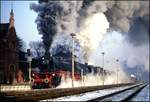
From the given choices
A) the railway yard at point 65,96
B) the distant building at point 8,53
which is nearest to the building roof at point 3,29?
the distant building at point 8,53

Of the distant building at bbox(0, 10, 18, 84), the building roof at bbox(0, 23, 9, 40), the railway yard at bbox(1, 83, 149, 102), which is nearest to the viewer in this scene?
the railway yard at bbox(1, 83, 149, 102)

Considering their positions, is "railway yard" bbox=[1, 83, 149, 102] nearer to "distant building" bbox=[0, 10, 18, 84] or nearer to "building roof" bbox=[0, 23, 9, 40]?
"distant building" bbox=[0, 10, 18, 84]

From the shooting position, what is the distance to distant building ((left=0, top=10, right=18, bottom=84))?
7144 cm

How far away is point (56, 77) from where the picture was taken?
52750 millimetres

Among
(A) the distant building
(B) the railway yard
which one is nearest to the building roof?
(A) the distant building

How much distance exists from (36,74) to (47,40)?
5.41m

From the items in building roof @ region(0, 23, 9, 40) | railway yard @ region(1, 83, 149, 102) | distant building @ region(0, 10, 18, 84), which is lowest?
railway yard @ region(1, 83, 149, 102)

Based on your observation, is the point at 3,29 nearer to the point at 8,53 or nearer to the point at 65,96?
the point at 8,53

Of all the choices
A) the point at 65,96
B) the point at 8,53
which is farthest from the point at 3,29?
the point at 65,96

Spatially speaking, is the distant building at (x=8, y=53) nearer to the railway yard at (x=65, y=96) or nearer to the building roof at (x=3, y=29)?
the building roof at (x=3, y=29)

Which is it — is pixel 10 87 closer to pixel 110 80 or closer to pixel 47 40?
pixel 47 40

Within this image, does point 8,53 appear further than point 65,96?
Yes

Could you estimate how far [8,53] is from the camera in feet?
244

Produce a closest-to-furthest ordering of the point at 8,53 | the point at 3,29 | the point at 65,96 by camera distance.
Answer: the point at 65,96 < the point at 8,53 < the point at 3,29
